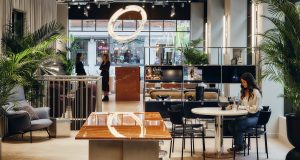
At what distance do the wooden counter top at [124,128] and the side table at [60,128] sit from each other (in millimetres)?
3329

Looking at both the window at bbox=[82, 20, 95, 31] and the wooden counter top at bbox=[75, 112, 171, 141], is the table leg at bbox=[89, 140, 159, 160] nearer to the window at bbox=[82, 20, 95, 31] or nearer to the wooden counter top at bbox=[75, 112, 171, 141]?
the wooden counter top at bbox=[75, 112, 171, 141]

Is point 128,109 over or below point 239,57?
below

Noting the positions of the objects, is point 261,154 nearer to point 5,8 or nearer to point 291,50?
point 291,50

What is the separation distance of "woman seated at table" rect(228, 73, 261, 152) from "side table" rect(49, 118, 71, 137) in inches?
128

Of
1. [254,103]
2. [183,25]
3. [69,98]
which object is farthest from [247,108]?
[183,25]

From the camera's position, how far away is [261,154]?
820 cm

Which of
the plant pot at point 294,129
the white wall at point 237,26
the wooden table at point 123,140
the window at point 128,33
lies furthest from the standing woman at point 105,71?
the wooden table at point 123,140

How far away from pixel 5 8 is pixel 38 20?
3088 mm

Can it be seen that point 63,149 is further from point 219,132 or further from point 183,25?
point 183,25

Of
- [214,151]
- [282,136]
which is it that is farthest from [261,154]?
[282,136]

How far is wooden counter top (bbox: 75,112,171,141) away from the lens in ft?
15.4

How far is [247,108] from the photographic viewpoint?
7953 mm

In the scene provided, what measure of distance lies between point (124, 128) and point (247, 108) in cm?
324

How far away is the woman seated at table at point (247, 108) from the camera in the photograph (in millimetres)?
7613
